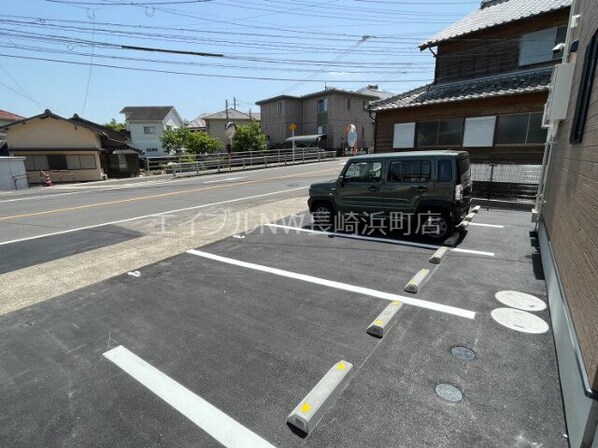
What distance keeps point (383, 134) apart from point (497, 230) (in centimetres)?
913

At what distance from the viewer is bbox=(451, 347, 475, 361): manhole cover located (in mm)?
3000

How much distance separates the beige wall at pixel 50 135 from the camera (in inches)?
881

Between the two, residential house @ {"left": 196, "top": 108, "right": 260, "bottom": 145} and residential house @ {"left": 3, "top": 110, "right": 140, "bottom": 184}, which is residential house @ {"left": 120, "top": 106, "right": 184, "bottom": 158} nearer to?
residential house @ {"left": 196, "top": 108, "right": 260, "bottom": 145}

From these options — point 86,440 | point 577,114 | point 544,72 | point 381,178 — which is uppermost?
point 544,72

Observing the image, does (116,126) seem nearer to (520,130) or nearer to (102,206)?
(102,206)

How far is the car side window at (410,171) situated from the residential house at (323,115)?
32694mm

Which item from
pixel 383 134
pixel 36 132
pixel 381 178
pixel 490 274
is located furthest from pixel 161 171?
pixel 490 274

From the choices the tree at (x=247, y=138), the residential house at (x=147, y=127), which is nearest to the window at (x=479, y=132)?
the tree at (x=247, y=138)

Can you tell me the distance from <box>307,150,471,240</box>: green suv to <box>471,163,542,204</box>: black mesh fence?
430 centimetres

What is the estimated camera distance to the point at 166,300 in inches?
170

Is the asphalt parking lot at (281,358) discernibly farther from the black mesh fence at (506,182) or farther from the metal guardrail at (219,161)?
the metal guardrail at (219,161)

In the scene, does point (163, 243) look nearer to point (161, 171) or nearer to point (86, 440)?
point (86, 440)

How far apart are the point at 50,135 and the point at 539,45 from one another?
29630 mm

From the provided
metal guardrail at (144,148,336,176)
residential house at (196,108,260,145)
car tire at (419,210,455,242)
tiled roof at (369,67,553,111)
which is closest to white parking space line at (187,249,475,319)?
car tire at (419,210,455,242)
